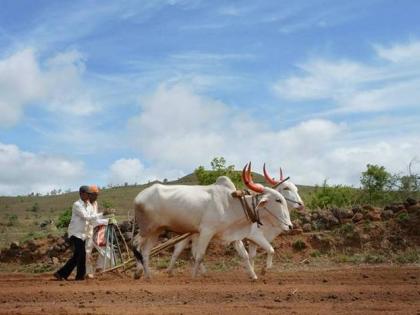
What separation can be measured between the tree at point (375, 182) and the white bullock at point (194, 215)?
1376 centimetres

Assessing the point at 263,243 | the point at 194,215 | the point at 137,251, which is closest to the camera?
the point at 194,215

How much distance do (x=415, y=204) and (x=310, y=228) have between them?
2760 mm

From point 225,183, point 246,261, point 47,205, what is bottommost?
point 246,261

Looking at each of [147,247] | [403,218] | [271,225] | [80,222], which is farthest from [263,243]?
[403,218]

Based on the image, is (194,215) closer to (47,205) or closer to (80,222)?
(80,222)

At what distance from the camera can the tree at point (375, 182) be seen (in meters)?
25.6

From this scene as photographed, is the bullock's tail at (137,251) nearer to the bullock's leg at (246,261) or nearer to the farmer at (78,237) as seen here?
the farmer at (78,237)

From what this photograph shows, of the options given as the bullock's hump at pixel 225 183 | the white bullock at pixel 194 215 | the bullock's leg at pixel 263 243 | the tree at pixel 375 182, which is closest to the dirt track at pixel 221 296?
the white bullock at pixel 194 215

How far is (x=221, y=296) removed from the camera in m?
8.99

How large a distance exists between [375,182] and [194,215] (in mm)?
15676

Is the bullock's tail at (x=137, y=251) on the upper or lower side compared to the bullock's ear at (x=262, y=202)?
lower

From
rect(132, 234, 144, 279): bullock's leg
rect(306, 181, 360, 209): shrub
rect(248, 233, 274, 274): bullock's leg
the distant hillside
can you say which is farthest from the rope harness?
the distant hillside

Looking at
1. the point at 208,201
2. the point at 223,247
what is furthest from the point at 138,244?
the point at 223,247

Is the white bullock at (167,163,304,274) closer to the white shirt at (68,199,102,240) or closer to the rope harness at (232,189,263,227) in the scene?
the rope harness at (232,189,263,227)
